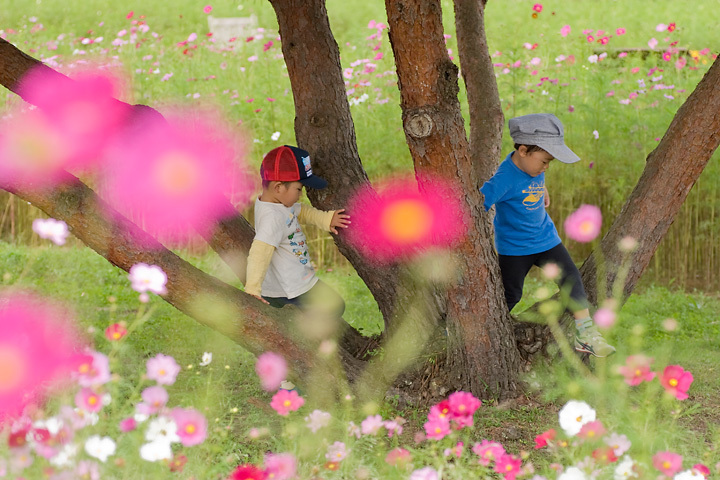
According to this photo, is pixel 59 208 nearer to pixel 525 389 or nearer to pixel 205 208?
pixel 205 208

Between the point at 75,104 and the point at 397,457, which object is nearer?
the point at 397,457

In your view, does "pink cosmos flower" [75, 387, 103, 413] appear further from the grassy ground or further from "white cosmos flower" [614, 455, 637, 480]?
"white cosmos flower" [614, 455, 637, 480]

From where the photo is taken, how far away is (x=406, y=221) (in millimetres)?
3033

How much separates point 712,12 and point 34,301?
9.93m

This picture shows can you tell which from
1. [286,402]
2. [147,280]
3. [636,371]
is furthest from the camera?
[147,280]

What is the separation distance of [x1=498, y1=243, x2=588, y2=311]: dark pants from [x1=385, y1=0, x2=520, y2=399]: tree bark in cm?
25

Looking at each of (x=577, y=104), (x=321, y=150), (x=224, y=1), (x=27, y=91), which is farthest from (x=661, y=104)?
(x=224, y=1)

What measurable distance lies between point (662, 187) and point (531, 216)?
0.49 metres

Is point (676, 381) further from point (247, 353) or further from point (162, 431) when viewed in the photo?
point (247, 353)

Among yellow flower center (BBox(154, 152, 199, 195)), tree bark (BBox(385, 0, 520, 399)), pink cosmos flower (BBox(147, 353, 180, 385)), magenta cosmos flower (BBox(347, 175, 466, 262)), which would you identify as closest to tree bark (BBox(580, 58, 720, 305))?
tree bark (BBox(385, 0, 520, 399))

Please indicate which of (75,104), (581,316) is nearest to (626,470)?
(581,316)

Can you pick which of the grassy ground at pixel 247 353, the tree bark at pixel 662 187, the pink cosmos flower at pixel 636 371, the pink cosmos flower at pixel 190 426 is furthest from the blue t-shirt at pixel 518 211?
the pink cosmos flower at pixel 190 426

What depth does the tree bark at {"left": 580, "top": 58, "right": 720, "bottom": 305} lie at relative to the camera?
291 centimetres

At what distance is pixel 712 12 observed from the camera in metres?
11.1
